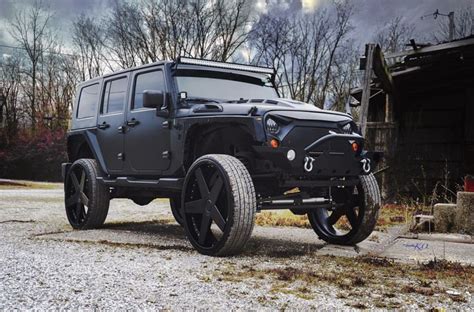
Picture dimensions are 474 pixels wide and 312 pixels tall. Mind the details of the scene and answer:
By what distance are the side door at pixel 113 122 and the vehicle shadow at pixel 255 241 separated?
105 cm

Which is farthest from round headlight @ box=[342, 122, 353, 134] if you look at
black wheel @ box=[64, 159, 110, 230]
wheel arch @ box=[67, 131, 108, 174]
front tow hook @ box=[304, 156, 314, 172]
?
black wheel @ box=[64, 159, 110, 230]

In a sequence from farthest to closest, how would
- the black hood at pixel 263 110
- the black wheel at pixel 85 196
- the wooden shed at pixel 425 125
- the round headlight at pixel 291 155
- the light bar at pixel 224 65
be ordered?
the wooden shed at pixel 425 125
the black wheel at pixel 85 196
the light bar at pixel 224 65
the black hood at pixel 263 110
the round headlight at pixel 291 155

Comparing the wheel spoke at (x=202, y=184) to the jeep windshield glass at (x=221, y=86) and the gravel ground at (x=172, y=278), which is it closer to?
the gravel ground at (x=172, y=278)

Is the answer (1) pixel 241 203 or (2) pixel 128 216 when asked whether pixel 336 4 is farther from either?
(1) pixel 241 203

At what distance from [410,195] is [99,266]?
8544 millimetres

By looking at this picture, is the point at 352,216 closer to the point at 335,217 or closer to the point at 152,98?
the point at 335,217

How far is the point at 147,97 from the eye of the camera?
591 cm

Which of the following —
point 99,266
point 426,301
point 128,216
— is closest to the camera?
point 426,301

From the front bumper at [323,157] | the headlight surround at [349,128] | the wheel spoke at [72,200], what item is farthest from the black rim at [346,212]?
the wheel spoke at [72,200]

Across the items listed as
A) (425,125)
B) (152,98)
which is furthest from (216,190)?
(425,125)

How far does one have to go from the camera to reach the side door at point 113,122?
7.05m

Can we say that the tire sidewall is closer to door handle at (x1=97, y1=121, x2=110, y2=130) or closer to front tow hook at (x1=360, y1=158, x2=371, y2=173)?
front tow hook at (x1=360, y1=158, x2=371, y2=173)

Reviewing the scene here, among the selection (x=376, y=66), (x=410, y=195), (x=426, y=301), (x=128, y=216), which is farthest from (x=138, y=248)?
(x=410, y=195)

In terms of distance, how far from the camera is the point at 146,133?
21.3 ft
